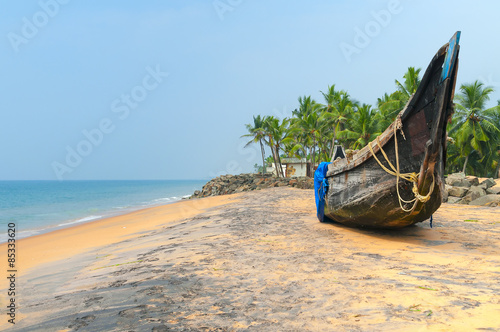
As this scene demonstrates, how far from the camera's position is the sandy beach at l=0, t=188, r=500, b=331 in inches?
117

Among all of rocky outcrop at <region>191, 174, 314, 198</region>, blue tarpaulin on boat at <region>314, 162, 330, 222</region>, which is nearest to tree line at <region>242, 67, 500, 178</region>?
rocky outcrop at <region>191, 174, 314, 198</region>

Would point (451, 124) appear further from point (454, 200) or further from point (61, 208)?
point (61, 208)

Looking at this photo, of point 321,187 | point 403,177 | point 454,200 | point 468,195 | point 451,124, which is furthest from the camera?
point 451,124

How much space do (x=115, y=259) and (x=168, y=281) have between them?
8.67ft

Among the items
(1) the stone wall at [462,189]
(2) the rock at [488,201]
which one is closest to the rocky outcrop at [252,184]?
(1) the stone wall at [462,189]

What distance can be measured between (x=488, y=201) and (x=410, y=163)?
9.58m

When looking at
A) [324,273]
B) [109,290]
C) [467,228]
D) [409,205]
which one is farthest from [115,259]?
[467,228]

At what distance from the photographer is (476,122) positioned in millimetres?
29141

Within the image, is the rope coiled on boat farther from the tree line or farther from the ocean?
the tree line

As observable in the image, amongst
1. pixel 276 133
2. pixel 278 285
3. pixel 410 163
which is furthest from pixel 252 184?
pixel 278 285

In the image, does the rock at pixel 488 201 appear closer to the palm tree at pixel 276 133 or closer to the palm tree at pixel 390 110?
A: the palm tree at pixel 390 110

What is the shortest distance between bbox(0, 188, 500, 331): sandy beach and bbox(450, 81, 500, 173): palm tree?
26184mm

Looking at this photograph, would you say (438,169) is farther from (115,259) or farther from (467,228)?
(115,259)

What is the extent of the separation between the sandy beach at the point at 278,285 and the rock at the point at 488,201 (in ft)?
20.7
